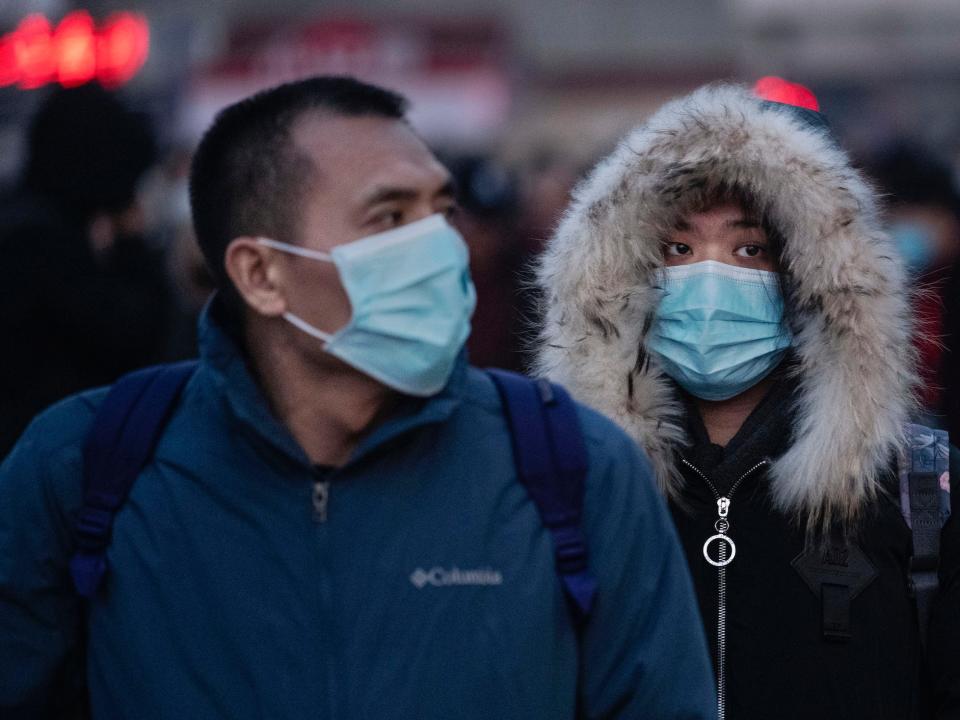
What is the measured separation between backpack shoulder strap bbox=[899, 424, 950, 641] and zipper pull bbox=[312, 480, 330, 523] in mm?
1239

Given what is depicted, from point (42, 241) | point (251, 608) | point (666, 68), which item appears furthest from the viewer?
point (666, 68)

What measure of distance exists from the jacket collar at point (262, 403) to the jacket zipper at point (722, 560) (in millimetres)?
771

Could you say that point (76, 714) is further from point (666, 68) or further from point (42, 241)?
point (666, 68)

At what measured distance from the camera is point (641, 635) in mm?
2404

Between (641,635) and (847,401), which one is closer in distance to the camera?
(641,635)

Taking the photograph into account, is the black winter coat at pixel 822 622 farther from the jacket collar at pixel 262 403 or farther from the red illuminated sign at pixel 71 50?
the red illuminated sign at pixel 71 50

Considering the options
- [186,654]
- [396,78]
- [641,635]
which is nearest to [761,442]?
[641,635]

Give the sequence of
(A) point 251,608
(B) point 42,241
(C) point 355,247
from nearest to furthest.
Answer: (A) point 251,608, (C) point 355,247, (B) point 42,241

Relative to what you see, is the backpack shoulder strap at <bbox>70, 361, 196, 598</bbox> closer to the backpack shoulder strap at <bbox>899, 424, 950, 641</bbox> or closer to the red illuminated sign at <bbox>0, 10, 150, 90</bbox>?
the backpack shoulder strap at <bbox>899, 424, 950, 641</bbox>

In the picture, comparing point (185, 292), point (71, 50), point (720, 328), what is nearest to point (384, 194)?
point (720, 328)

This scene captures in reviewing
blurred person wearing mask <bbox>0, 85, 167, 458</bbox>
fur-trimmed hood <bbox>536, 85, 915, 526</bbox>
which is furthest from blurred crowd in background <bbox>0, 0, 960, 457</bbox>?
fur-trimmed hood <bbox>536, 85, 915, 526</bbox>

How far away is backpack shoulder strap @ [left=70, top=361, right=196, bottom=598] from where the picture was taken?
7.88 feet

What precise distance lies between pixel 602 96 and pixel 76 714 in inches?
1044

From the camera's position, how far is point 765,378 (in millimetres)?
3346
